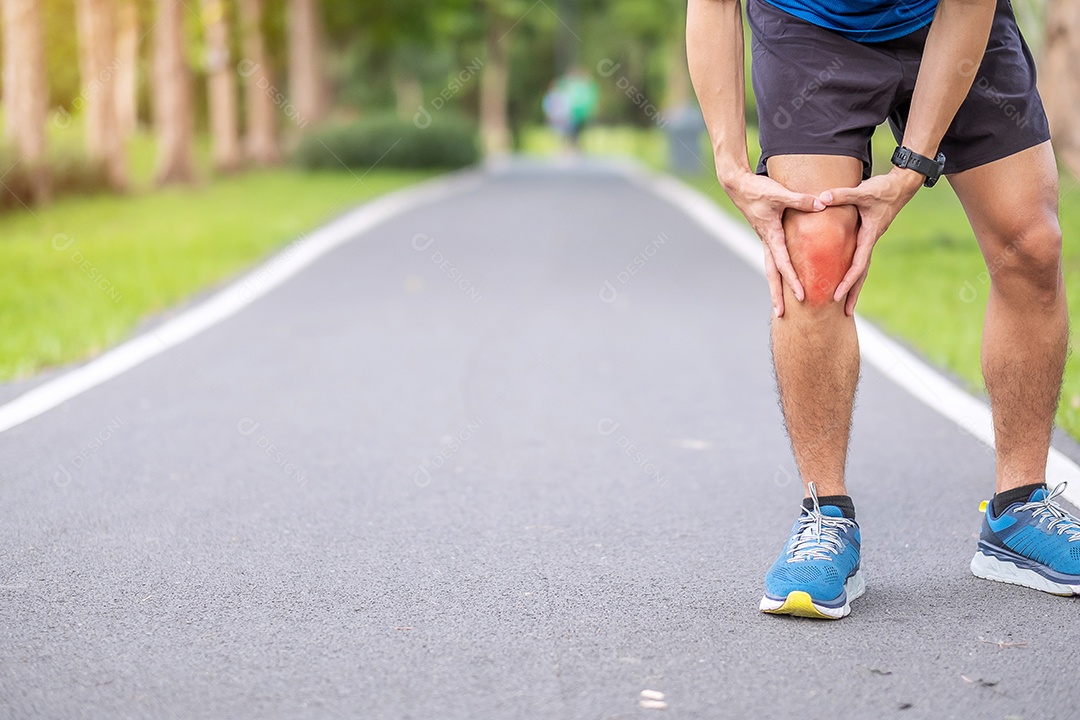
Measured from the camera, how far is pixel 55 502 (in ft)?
13.8

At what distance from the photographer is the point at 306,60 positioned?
28.8 m

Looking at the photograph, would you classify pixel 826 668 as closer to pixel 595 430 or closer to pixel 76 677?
pixel 76 677

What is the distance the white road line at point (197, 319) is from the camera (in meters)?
5.72

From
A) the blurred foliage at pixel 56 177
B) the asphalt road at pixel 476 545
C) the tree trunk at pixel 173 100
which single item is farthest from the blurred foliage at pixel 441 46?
the asphalt road at pixel 476 545

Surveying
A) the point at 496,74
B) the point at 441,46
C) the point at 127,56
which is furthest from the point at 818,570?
the point at 496,74

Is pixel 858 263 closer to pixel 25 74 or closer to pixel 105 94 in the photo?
pixel 25 74

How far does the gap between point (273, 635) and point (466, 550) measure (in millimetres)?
802

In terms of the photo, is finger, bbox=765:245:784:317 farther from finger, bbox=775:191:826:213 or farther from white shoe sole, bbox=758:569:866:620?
white shoe sole, bbox=758:569:866:620

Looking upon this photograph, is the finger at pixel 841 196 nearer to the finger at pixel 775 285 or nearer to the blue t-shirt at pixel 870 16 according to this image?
the finger at pixel 775 285

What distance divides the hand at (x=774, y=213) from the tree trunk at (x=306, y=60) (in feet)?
83.1

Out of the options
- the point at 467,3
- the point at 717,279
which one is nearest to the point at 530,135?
the point at 467,3

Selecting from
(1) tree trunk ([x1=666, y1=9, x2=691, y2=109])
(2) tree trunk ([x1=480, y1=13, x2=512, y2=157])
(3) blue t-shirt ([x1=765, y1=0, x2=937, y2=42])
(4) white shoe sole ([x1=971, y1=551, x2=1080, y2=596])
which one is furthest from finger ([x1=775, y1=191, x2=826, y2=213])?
(2) tree trunk ([x1=480, y1=13, x2=512, y2=157])

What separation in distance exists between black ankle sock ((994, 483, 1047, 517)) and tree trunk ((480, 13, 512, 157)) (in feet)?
133

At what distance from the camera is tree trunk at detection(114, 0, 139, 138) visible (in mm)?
35125
